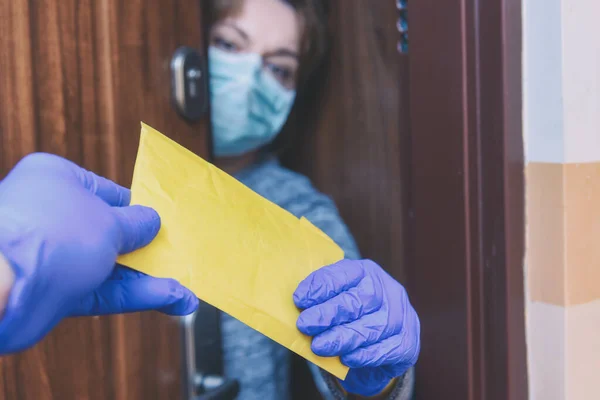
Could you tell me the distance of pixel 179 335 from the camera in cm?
62

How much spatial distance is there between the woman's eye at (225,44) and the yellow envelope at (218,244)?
442 millimetres

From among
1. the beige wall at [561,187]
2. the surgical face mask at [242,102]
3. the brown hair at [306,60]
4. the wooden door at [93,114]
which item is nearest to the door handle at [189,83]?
the wooden door at [93,114]

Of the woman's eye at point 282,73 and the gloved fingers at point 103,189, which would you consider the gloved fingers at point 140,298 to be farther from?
the woman's eye at point 282,73

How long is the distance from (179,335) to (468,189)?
397mm

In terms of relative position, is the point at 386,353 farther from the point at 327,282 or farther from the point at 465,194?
the point at 465,194

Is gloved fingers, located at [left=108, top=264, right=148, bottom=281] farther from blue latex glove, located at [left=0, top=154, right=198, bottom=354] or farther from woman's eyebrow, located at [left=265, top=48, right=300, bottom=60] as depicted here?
woman's eyebrow, located at [left=265, top=48, right=300, bottom=60]

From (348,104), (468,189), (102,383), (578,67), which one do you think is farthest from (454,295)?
(348,104)

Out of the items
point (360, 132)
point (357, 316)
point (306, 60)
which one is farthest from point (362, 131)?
point (357, 316)

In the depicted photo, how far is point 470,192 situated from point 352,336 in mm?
262

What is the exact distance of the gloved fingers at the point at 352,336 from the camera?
46 cm

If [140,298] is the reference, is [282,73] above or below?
above

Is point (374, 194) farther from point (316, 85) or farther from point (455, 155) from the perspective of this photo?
point (455, 155)

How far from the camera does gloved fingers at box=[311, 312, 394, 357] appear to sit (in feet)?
1.52

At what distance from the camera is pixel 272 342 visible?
90 centimetres
